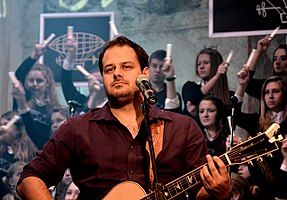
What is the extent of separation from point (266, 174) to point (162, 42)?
1434mm

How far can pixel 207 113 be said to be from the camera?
4.11m

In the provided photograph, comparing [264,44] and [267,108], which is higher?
[264,44]

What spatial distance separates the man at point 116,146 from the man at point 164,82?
1.55m

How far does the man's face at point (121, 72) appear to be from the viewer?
8.07ft

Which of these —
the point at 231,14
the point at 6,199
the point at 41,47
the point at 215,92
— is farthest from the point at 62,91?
the point at 231,14

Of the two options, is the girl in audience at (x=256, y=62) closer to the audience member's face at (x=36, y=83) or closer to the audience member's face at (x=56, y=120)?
the audience member's face at (x=56, y=120)

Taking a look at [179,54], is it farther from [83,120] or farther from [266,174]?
[83,120]

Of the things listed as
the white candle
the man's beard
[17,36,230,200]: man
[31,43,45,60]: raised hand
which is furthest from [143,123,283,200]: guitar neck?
[31,43,45,60]: raised hand

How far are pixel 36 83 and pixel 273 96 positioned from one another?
7.08ft

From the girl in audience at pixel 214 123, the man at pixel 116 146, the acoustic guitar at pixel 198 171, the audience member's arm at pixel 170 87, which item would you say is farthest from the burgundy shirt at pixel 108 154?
the audience member's arm at pixel 170 87

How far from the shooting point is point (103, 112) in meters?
2.60

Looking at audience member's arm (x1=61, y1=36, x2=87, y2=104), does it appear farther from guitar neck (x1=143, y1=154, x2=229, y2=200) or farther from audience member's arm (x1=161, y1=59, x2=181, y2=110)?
guitar neck (x1=143, y1=154, x2=229, y2=200)

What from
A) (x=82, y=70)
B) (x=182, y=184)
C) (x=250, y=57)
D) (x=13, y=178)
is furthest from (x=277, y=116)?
(x=13, y=178)

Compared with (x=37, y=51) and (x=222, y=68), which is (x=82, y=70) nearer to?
(x=37, y=51)
